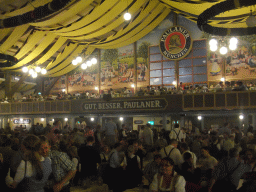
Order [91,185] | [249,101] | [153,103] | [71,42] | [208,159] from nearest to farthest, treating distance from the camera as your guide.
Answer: [208,159], [91,185], [249,101], [153,103], [71,42]

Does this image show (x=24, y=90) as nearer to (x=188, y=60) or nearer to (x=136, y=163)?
(x=188, y=60)

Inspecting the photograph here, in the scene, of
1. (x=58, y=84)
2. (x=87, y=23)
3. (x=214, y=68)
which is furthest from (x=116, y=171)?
(x=58, y=84)

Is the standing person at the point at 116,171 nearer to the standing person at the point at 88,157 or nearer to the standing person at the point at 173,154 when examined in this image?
the standing person at the point at 88,157

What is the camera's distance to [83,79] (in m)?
25.0

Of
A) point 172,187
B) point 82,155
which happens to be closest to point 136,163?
point 82,155

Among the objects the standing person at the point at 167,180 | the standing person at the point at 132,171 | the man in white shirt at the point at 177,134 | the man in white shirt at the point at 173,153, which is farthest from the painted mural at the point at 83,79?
the standing person at the point at 167,180

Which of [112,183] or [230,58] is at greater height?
[230,58]

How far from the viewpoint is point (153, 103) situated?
16406 millimetres

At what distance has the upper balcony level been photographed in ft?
46.3

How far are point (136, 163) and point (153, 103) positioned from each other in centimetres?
1100

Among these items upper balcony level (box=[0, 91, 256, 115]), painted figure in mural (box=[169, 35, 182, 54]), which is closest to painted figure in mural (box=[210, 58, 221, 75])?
painted figure in mural (box=[169, 35, 182, 54])

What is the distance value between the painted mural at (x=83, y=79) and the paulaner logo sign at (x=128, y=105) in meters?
6.00

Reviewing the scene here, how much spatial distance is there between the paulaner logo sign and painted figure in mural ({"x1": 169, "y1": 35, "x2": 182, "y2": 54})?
6054 mm

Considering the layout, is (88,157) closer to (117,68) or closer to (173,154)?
(173,154)
